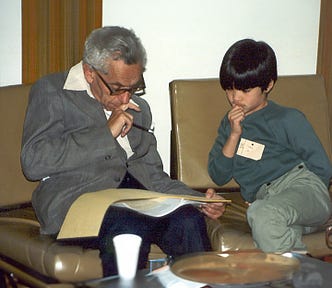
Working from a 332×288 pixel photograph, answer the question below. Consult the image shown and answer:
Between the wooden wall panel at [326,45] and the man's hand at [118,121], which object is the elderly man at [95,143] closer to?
the man's hand at [118,121]

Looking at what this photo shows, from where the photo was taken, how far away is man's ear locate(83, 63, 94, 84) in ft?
11.1

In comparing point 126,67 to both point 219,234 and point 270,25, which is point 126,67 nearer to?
point 219,234

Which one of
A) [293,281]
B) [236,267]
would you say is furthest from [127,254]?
[293,281]

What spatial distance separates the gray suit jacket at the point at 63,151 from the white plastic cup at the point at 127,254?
30.4 inches

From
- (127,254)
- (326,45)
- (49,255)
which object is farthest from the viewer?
(326,45)

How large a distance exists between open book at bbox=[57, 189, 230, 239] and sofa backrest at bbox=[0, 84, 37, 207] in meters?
0.51

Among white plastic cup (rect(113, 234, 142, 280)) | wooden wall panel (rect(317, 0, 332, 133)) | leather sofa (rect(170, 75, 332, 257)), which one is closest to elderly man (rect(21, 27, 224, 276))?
leather sofa (rect(170, 75, 332, 257))

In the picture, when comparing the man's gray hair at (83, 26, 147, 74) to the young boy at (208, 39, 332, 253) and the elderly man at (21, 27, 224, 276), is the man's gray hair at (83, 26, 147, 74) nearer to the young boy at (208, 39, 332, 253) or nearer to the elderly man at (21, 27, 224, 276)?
the elderly man at (21, 27, 224, 276)

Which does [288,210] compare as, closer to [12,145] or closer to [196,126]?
[196,126]

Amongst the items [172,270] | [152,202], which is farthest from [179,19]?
[172,270]

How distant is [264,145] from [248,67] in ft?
1.16

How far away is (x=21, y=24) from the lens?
3.89m

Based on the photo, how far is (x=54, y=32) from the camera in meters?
3.93

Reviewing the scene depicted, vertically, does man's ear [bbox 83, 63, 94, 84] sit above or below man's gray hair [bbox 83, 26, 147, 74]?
below
